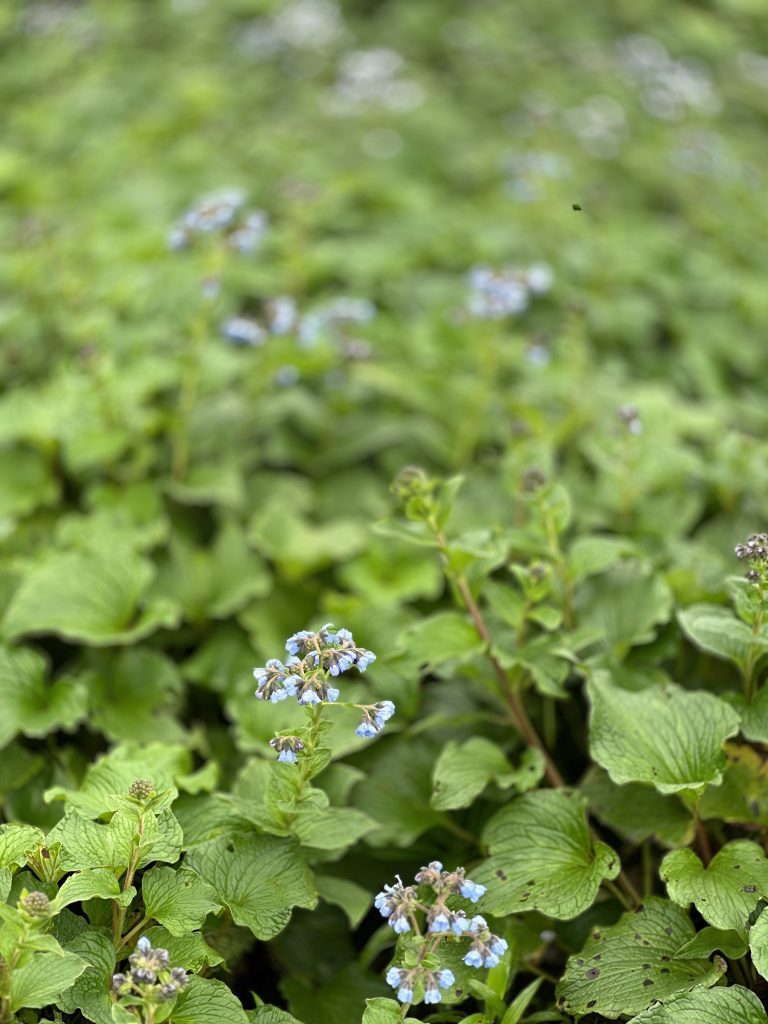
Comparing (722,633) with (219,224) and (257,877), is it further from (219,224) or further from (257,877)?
(219,224)

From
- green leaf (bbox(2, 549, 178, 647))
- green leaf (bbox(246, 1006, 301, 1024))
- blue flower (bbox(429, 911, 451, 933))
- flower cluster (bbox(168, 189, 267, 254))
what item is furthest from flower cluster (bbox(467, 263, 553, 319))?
green leaf (bbox(246, 1006, 301, 1024))

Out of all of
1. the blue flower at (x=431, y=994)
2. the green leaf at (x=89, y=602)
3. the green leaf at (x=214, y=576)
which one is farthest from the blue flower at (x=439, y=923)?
the green leaf at (x=214, y=576)

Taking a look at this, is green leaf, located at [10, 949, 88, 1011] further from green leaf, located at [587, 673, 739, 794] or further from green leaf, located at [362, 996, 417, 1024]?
green leaf, located at [587, 673, 739, 794]

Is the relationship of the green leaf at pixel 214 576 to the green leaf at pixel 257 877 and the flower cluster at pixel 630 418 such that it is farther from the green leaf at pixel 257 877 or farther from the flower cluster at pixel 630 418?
the flower cluster at pixel 630 418

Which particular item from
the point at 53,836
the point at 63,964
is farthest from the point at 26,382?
the point at 63,964

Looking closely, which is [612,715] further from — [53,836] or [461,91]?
[461,91]

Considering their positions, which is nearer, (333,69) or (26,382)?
(26,382)
